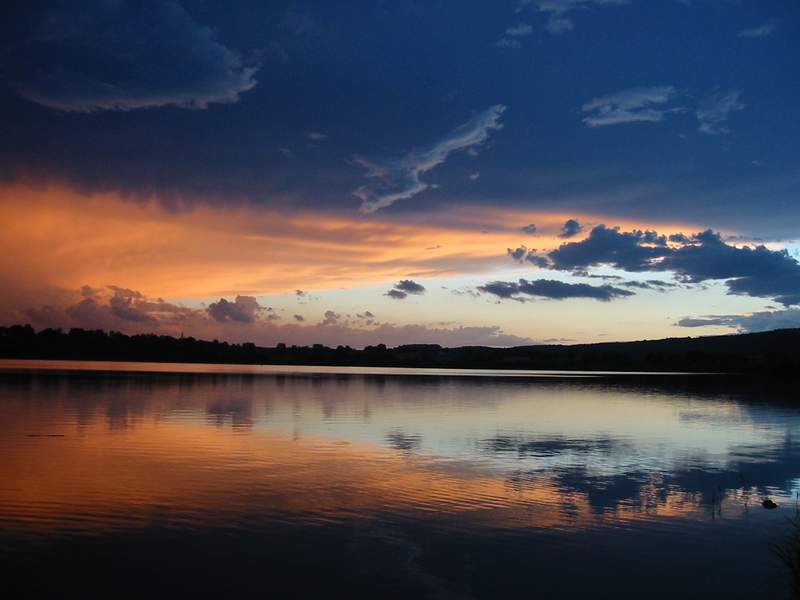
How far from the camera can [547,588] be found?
12.5 m

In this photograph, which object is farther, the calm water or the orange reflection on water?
the orange reflection on water

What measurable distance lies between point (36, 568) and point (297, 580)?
451 cm

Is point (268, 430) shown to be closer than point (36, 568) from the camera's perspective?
No

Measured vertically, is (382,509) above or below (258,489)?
below

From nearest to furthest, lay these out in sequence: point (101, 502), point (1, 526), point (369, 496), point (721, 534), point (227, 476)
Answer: point (1, 526)
point (721, 534)
point (101, 502)
point (369, 496)
point (227, 476)

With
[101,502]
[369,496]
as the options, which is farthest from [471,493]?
[101,502]

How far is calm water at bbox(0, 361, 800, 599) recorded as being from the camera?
12742mm

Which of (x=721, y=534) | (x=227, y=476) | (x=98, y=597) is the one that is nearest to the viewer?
(x=98, y=597)

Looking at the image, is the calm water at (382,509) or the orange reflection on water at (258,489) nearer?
the calm water at (382,509)

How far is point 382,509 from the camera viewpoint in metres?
17.7

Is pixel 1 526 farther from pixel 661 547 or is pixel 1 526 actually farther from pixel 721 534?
pixel 721 534

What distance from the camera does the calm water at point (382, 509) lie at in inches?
502

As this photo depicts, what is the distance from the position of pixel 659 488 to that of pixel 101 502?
614 inches

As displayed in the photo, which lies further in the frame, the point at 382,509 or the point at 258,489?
the point at 258,489
